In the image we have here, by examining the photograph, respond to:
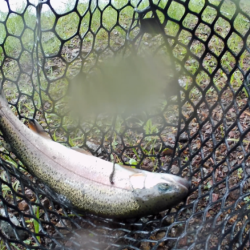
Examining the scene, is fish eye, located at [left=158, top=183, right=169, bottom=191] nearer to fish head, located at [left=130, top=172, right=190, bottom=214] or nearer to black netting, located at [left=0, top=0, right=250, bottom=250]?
fish head, located at [left=130, top=172, right=190, bottom=214]

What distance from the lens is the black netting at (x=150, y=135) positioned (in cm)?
152

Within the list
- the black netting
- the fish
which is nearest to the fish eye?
the fish

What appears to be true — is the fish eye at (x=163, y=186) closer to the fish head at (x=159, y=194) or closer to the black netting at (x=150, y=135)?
the fish head at (x=159, y=194)

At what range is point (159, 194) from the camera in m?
1.56

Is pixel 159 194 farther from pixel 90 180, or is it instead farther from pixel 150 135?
pixel 150 135

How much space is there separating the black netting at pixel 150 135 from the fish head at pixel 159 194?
0.06 metres

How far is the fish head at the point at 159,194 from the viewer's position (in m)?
1.56

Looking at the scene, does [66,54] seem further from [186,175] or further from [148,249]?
[148,249]

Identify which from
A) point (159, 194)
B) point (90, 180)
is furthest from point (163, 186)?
point (90, 180)

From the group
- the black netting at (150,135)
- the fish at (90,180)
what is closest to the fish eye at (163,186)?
the fish at (90,180)

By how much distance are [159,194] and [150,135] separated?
510 mm

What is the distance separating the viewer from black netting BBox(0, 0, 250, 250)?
5.00 feet

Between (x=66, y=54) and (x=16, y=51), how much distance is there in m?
0.58

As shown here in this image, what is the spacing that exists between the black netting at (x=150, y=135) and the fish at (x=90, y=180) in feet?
0.24
